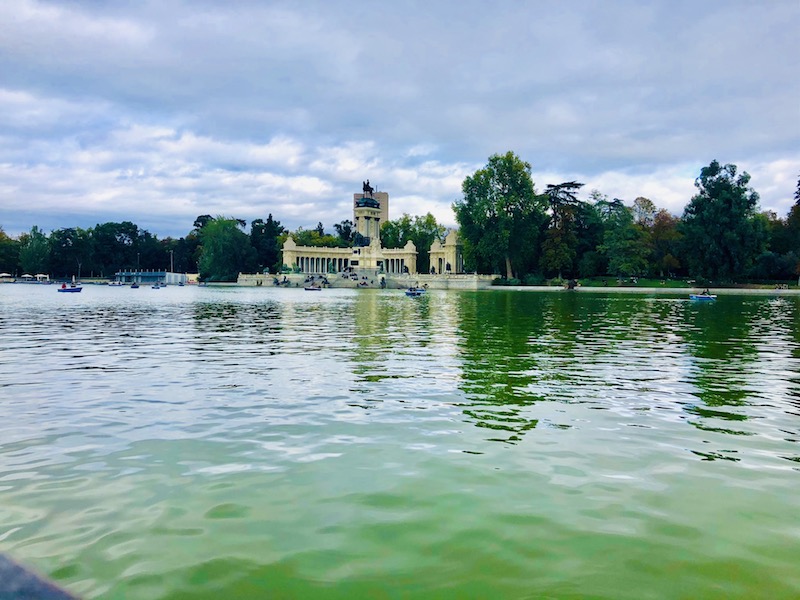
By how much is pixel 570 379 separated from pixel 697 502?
723 centimetres

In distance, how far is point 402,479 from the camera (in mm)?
7070

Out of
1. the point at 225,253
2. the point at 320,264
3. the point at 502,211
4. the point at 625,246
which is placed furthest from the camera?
the point at 320,264

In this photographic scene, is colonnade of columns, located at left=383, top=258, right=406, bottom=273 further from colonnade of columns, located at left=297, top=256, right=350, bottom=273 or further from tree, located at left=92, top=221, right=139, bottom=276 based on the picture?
tree, located at left=92, top=221, right=139, bottom=276

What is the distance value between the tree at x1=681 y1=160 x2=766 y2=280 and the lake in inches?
2565

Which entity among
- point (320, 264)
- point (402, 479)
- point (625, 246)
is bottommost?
point (402, 479)

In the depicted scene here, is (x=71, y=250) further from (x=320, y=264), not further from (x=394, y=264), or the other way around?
(x=394, y=264)

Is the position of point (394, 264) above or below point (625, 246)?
below

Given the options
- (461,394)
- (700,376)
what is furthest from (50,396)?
(700,376)

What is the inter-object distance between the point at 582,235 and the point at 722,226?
2435cm

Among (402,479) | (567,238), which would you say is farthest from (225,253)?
(402,479)

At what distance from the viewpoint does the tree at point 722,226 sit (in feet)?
241

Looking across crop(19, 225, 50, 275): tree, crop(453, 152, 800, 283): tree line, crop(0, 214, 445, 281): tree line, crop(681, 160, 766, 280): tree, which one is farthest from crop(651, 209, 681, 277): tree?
crop(19, 225, 50, 275): tree

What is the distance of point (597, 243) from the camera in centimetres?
9306

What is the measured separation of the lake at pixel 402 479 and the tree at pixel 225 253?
119 metres
